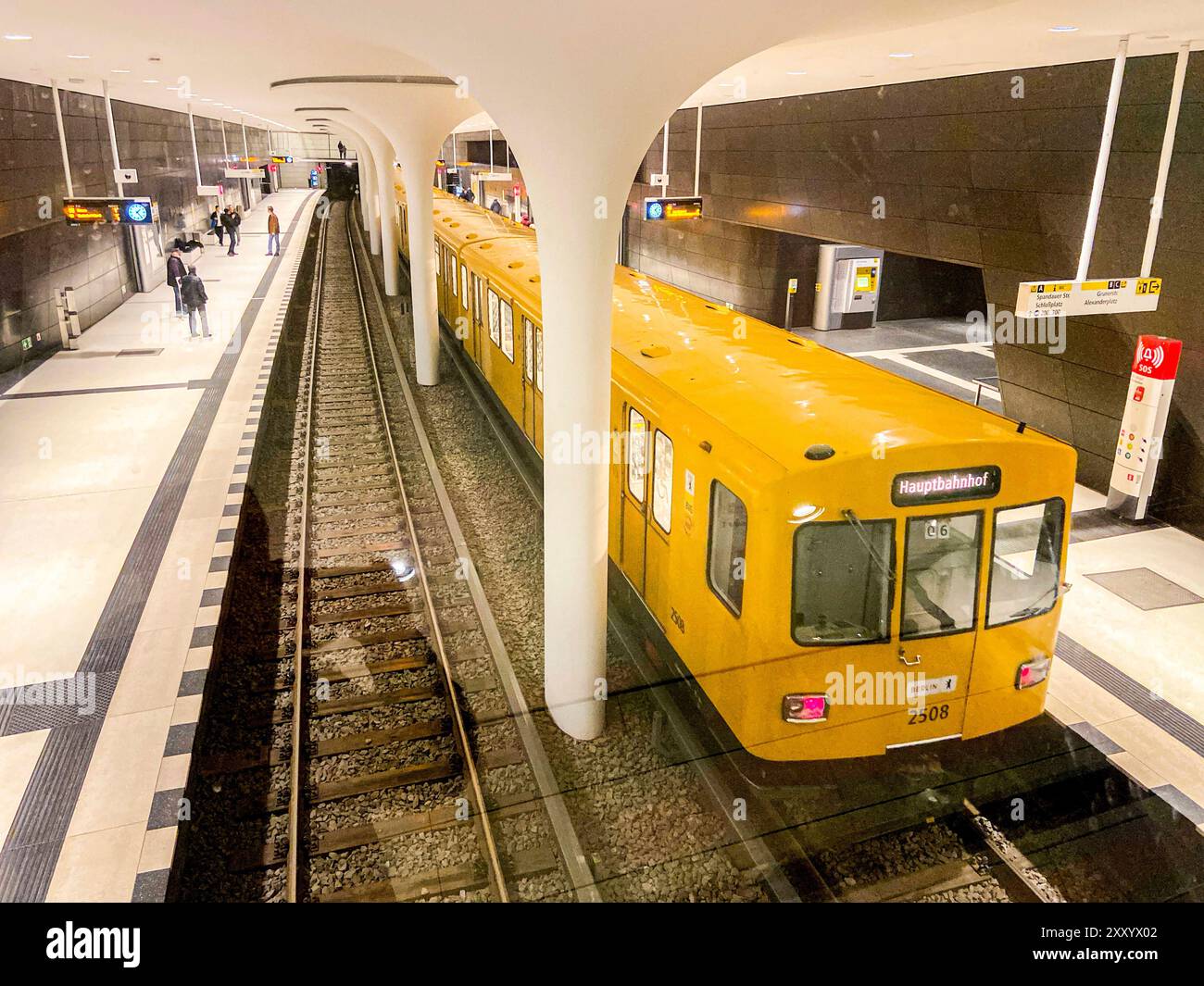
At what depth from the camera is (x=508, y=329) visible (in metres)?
11.1

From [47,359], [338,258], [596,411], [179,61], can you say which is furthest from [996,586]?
[338,258]

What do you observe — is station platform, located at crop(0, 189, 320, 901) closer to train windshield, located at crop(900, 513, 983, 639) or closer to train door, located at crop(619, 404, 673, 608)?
train door, located at crop(619, 404, 673, 608)

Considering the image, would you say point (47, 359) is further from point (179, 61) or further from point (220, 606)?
point (220, 606)

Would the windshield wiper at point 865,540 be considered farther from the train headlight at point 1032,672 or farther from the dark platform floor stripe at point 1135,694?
the dark platform floor stripe at point 1135,694

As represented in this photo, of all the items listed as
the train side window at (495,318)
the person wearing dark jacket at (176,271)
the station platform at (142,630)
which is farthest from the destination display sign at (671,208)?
the person wearing dark jacket at (176,271)

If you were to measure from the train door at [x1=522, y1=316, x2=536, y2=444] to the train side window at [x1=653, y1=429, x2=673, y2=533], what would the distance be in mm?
3692

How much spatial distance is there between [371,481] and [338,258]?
22.9m

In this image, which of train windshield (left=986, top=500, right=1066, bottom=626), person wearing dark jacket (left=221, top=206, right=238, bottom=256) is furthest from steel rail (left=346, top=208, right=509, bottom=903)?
person wearing dark jacket (left=221, top=206, right=238, bottom=256)

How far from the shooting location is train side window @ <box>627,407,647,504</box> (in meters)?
6.66

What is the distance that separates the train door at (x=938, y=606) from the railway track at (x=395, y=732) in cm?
233

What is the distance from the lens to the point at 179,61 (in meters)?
10.2

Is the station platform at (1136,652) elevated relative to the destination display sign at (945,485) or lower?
lower

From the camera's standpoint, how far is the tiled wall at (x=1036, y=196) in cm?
934

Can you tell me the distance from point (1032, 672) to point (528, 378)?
6.33m
